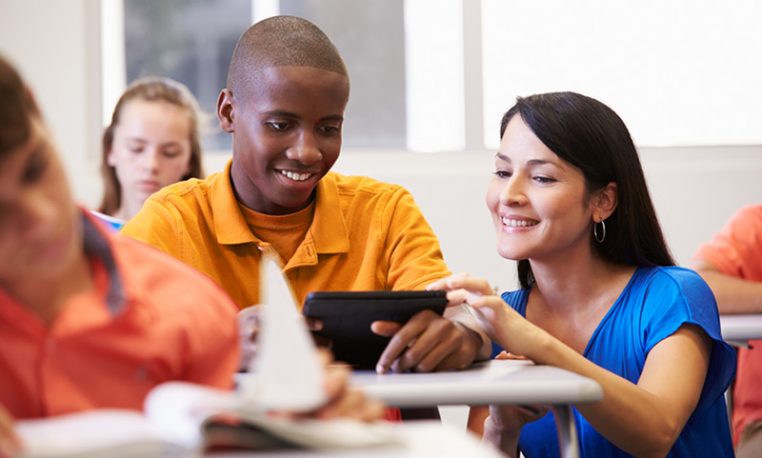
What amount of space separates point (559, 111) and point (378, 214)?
1.47ft

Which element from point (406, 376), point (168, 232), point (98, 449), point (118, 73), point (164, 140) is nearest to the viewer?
point (98, 449)

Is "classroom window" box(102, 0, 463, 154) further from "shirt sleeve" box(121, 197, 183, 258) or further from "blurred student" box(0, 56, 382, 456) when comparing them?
"blurred student" box(0, 56, 382, 456)

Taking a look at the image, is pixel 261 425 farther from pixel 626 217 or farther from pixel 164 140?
pixel 164 140

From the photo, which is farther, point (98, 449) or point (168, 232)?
point (168, 232)

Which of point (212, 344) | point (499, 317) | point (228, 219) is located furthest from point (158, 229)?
point (212, 344)

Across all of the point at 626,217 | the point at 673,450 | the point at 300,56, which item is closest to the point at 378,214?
the point at 300,56

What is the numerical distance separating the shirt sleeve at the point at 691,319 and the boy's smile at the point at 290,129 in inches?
28.0

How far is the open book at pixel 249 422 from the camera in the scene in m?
0.83

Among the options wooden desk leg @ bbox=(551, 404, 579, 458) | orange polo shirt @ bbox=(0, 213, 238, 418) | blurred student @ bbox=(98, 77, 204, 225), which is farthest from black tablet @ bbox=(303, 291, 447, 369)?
blurred student @ bbox=(98, 77, 204, 225)

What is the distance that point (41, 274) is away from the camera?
1.00 meters

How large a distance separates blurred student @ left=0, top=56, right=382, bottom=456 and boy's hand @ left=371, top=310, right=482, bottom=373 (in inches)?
23.1

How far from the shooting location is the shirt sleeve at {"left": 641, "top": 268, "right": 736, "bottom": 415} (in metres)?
2.01

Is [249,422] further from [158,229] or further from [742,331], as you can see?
[742,331]

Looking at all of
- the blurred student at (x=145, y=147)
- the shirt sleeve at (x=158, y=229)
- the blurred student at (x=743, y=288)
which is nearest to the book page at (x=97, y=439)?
the shirt sleeve at (x=158, y=229)
